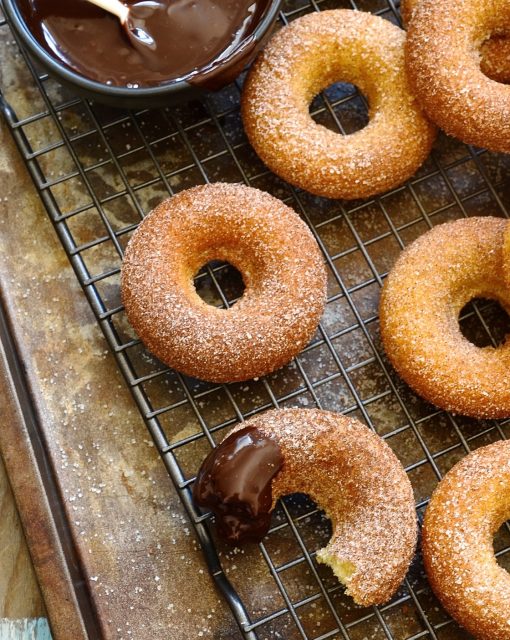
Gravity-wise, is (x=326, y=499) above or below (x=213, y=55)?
below

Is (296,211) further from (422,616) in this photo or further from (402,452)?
(422,616)

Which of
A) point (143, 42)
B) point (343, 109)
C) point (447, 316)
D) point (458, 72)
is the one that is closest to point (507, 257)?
point (447, 316)

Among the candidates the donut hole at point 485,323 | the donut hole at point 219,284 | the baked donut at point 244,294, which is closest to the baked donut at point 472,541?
the donut hole at point 485,323

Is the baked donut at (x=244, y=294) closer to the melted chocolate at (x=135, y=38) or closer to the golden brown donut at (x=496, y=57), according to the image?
the melted chocolate at (x=135, y=38)

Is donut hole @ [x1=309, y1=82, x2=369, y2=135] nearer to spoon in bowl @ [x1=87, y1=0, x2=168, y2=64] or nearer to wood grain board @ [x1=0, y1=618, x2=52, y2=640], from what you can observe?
spoon in bowl @ [x1=87, y1=0, x2=168, y2=64]

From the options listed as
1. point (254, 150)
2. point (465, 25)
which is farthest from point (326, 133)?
point (465, 25)

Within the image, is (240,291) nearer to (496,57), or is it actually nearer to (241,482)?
(241,482)
